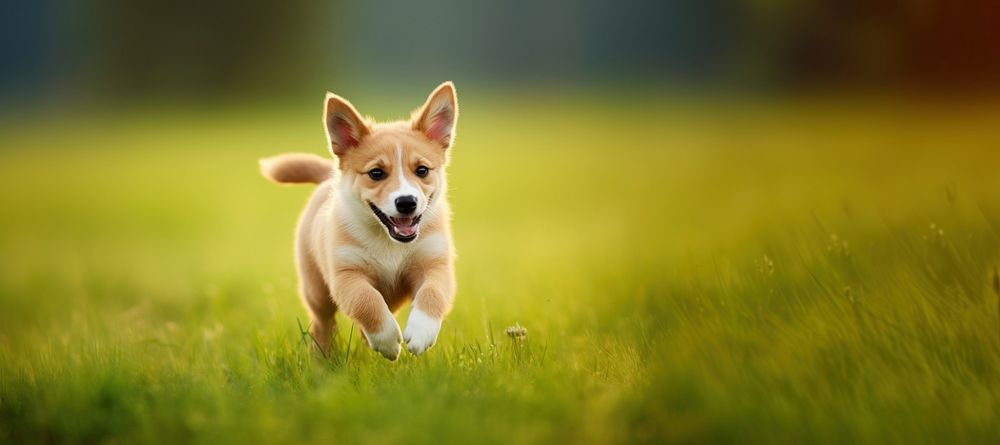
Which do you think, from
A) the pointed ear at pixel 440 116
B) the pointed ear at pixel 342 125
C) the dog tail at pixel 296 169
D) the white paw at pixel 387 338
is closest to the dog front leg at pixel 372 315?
the white paw at pixel 387 338

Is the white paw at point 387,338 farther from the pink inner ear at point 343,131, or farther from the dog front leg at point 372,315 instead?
the pink inner ear at point 343,131

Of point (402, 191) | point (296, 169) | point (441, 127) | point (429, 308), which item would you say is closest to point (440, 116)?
point (441, 127)

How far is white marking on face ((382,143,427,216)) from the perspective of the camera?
447 cm

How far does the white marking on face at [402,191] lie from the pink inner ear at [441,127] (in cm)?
42

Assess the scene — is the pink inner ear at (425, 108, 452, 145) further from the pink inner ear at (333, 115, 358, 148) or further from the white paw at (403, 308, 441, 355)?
the white paw at (403, 308, 441, 355)

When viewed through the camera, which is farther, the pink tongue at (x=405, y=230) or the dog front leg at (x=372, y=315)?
the pink tongue at (x=405, y=230)

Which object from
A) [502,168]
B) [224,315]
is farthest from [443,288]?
[502,168]

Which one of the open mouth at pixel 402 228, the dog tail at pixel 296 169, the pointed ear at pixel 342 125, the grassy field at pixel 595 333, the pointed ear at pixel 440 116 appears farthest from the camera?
the dog tail at pixel 296 169

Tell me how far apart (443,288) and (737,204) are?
236 inches

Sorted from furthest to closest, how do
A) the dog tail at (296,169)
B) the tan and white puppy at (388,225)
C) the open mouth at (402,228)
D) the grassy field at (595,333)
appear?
the dog tail at (296,169), the open mouth at (402,228), the tan and white puppy at (388,225), the grassy field at (595,333)

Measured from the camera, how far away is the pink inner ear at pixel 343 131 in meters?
4.90

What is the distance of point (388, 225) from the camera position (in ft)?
15.2

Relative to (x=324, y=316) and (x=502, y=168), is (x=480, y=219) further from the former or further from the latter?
(x=324, y=316)

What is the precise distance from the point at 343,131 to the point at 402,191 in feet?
2.11
